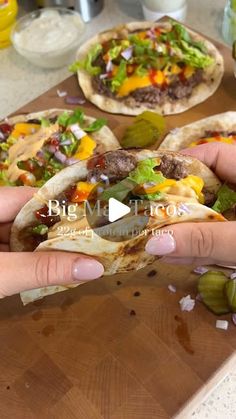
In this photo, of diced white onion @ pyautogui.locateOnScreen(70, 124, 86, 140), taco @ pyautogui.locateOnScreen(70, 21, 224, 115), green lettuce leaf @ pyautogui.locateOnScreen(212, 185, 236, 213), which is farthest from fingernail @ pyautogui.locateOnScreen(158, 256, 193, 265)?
taco @ pyautogui.locateOnScreen(70, 21, 224, 115)

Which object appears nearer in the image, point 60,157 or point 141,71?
point 60,157

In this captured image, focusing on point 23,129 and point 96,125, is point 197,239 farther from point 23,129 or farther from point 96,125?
point 23,129

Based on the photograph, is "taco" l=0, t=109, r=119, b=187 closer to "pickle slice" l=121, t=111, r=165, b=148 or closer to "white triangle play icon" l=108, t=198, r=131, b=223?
"pickle slice" l=121, t=111, r=165, b=148

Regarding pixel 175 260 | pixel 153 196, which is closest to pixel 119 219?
pixel 153 196

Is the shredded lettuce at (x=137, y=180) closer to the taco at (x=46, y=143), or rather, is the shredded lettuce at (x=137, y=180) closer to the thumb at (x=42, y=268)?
the thumb at (x=42, y=268)

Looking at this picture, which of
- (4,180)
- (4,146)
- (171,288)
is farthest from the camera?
(4,146)

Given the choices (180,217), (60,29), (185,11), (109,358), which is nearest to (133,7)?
(185,11)

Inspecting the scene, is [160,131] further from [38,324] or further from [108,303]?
[38,324]

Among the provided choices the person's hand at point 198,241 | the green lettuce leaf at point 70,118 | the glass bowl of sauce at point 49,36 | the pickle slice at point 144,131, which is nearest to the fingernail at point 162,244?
the person's hand at point 198,241
